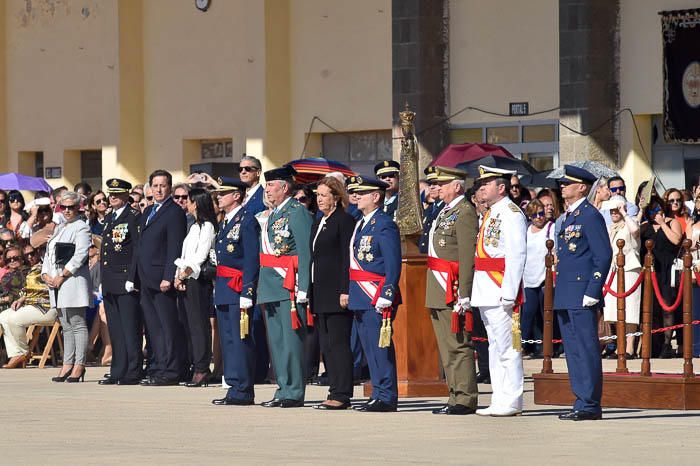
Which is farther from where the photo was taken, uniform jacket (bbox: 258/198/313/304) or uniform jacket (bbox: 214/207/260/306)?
uniform jacket (bbox: 214/207/260/306)

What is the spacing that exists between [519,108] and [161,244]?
9.48 meters

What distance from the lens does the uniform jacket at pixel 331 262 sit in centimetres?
1331

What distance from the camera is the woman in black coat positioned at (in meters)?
13.3

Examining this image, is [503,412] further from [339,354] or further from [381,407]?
[339,354]

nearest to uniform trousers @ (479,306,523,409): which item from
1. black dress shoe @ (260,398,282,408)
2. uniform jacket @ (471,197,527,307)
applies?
uniform jacket @ (471,197,527,307)

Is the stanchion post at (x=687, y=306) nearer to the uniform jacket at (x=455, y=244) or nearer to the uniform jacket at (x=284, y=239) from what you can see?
the uniform jacket at (x=455, y=244)

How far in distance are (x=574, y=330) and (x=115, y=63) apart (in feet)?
60.9

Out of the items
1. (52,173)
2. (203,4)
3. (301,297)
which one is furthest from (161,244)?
(52,173)

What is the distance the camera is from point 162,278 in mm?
16406

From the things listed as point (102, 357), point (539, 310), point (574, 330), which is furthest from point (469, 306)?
point (102, 357)

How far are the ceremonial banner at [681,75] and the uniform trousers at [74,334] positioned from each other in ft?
29.8

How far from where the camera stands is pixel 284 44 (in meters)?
27.8

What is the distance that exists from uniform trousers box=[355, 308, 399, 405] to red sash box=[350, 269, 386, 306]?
12 cm

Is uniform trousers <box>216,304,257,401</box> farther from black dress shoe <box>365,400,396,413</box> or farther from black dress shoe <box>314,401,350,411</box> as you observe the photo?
black dress shoe <box>365,400,396,413</box>
